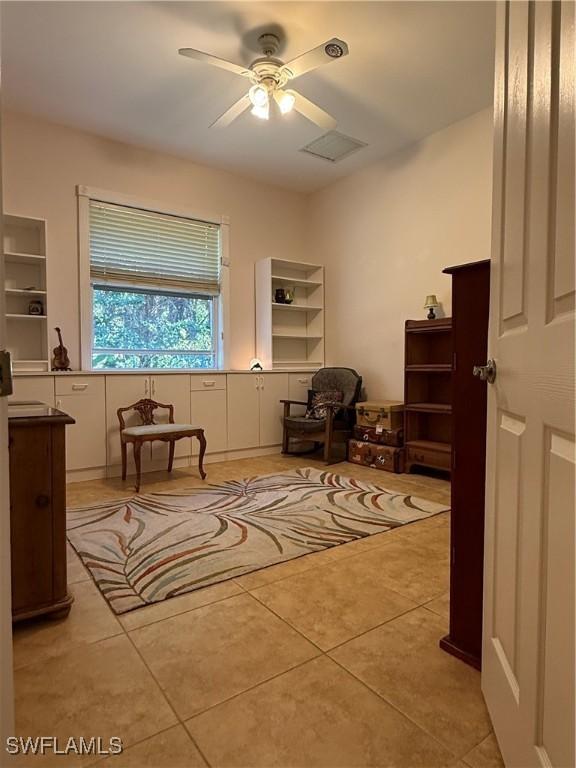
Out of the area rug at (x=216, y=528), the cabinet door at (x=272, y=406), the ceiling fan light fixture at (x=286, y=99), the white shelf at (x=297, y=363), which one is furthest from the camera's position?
the white shelf at (x=297, y=363)

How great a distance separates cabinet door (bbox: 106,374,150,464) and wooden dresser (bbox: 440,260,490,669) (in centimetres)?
326

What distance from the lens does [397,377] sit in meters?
4.80

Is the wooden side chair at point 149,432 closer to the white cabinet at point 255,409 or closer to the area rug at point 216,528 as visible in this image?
the area rug at point 216,528

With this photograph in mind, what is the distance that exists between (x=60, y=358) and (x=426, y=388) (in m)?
3.40

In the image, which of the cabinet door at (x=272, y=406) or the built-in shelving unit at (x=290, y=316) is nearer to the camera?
the cabinet door at (x=272, y=406)

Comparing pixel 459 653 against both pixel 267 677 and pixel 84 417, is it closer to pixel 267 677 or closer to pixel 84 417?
pixel 267 677

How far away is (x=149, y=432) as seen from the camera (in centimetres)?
363

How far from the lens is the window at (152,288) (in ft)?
14.6

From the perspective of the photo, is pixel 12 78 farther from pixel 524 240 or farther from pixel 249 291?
pixel 524 240

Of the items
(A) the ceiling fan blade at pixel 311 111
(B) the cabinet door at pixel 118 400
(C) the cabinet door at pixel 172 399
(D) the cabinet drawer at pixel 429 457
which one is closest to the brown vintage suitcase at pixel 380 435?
(D) the cabinet drawer at pixel 429 457

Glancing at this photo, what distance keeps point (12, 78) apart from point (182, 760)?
4.35 m

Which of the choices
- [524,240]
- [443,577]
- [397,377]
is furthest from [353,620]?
[397,377]

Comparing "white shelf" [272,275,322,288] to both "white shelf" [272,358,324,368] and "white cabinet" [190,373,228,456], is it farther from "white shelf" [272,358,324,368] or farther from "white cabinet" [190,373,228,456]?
"white cabinet" [190,373,228,456]

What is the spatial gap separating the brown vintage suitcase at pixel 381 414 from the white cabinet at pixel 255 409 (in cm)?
96
